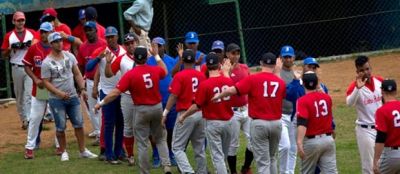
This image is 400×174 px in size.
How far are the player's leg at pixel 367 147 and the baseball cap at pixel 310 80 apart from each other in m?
1.04

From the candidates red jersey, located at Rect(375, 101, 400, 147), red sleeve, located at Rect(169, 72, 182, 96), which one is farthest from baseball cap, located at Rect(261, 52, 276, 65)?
red jersey, located at Rect(375, 101, 400, 147)

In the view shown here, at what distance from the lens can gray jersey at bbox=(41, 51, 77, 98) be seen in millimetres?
13461

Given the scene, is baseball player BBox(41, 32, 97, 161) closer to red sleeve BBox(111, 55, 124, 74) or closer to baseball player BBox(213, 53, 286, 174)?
red sleeve BBox(111, 55, 124, 74)

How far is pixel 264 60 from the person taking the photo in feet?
37.4

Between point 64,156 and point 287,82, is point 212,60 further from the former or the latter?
point 64,156

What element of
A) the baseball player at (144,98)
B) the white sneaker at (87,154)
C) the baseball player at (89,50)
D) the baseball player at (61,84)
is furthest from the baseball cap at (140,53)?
the white sneaker at (87,154)

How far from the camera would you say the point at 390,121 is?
10258 mm

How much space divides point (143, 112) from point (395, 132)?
3.41 meters

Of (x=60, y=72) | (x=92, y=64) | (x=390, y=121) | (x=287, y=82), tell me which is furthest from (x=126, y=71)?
(x=390, y=121)

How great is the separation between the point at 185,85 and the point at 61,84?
2343 mm

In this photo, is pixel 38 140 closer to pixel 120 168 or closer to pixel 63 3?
pixel 120 168

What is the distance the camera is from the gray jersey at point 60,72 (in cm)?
1346

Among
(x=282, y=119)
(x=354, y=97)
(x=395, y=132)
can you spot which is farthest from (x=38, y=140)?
(x=395, y=132)

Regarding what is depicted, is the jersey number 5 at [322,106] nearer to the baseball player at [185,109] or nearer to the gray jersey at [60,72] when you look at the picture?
the baseball player at [185,109]
